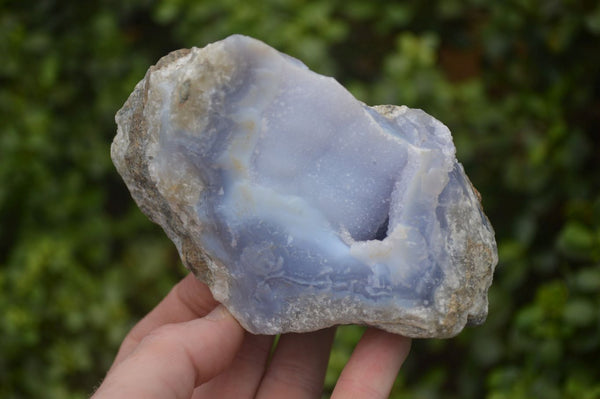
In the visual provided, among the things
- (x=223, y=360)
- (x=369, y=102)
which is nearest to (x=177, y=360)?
(x=223, y=360)

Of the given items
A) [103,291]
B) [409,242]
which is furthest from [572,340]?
[103,291]

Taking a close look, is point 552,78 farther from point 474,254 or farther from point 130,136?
point 130,136

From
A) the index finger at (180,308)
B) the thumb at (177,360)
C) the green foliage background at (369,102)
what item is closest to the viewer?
the thumb at (177,360)

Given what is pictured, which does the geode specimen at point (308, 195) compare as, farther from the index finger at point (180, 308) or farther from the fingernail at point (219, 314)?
the index finger at point (180, 308)

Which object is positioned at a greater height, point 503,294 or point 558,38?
point 558,38

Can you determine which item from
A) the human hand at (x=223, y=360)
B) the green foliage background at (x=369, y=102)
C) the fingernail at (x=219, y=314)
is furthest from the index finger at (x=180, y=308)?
the green foliage background at (x=369, y=102)

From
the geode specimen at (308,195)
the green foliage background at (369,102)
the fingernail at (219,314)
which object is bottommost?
the green foliage background at (369,102)

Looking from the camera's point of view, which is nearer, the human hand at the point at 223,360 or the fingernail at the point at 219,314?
the human hand at the point at 223,360
